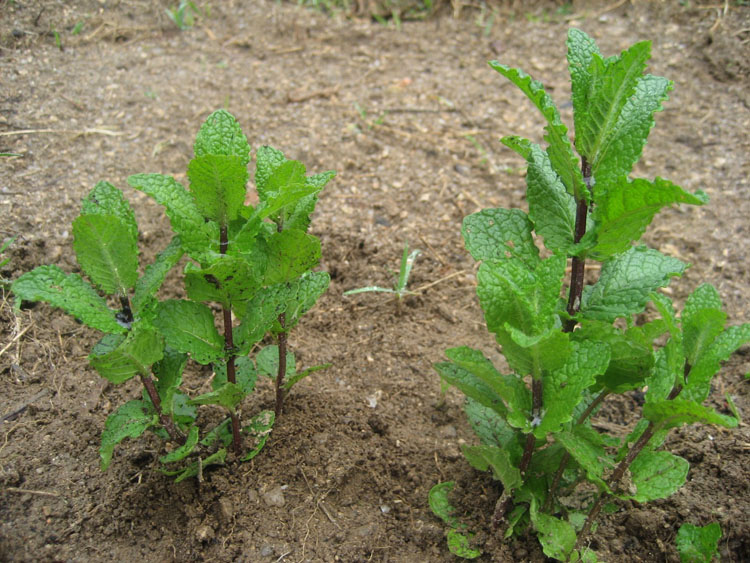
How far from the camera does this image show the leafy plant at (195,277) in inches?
67.1

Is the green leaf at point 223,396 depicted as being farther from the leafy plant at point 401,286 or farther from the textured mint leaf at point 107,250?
the leafy plant at point 401,286

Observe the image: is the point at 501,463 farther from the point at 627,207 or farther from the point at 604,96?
the point at 604,96

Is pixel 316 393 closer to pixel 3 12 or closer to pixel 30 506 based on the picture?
pixel 30 506

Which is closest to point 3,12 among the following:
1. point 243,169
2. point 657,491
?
point 243,169

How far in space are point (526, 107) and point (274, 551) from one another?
294cm

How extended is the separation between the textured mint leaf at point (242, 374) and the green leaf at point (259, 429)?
10 cm

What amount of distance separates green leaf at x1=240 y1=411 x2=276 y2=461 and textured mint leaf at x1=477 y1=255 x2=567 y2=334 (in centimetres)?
85

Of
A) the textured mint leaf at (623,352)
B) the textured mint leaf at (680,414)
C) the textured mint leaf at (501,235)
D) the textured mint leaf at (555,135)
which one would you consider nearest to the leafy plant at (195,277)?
the textured mint leaf at (501,235)

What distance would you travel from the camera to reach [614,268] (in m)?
1.93

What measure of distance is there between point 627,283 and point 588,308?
0.13m

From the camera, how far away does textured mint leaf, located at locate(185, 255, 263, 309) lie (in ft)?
5.61

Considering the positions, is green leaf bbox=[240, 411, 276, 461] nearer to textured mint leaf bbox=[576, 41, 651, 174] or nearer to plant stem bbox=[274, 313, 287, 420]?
plant stem bbox=[274, 313, 287, 420]

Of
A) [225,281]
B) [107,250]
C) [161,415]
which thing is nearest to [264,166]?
[225,281]

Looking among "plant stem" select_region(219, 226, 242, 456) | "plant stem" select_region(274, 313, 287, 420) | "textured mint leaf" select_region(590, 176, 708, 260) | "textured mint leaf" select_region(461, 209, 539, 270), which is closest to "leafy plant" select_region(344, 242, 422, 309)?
"plant stem" select_region(274, 313, 287, 420)
